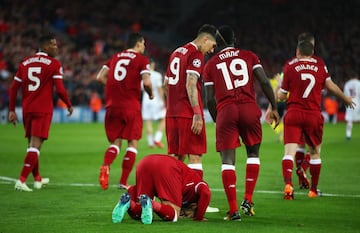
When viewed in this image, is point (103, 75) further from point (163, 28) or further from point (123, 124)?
point (163, 28)

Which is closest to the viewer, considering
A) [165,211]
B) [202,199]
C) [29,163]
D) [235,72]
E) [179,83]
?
[165,211]

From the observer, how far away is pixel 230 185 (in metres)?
10.3

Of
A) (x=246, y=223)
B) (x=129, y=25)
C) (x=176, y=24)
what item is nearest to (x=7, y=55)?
(x=129, y=25)

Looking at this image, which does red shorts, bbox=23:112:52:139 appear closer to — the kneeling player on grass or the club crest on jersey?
the club crest on jersey

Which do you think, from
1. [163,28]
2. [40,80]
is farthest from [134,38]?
[163,28]

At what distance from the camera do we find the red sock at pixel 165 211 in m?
9.60

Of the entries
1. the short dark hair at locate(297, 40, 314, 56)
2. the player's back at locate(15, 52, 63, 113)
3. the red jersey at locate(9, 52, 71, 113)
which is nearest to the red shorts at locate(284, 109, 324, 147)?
the short dark hair at locate(297, 40, 314, 56)

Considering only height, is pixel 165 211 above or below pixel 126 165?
below

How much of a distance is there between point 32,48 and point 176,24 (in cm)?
1360

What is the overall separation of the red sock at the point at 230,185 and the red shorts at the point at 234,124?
289 mm

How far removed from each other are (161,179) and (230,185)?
1085 millimetres

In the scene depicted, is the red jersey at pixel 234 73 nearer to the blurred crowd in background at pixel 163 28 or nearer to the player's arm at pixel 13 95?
the player's arm at pixel 13 95

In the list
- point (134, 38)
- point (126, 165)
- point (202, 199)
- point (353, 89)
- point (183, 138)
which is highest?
point (134, 38)

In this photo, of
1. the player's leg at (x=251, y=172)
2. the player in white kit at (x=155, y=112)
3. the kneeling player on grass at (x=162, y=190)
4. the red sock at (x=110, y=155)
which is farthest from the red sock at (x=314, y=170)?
the player in white kit at (x=155, y=112)
